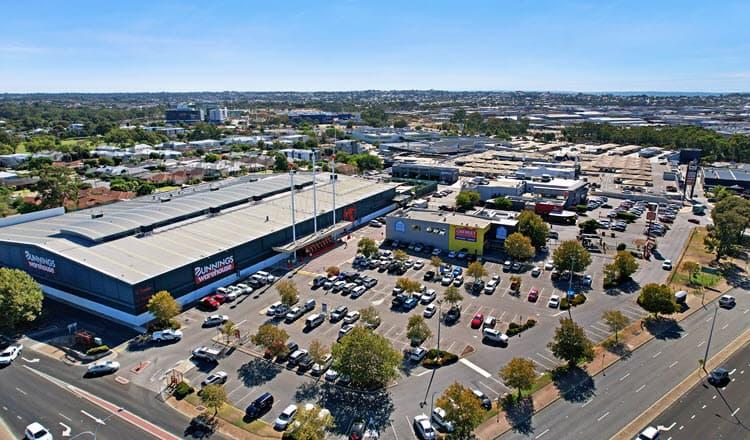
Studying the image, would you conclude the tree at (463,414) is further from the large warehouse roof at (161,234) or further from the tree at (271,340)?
the large warehouse roof at (161,234)

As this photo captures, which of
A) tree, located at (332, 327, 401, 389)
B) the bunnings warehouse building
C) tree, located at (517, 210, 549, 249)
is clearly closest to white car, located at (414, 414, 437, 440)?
tree, located at (332, 327, 401, 389)

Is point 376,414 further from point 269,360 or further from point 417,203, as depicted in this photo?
point 417,203

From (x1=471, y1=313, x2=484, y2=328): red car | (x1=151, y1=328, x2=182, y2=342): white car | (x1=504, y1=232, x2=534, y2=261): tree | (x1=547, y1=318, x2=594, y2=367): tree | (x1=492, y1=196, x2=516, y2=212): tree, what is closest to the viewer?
(x1=547, y1=318, x2=594, y2=367): tree

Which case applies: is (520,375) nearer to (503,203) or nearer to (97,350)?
(97,350)

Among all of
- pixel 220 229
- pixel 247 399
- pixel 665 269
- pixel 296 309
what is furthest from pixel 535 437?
pixel 220 229

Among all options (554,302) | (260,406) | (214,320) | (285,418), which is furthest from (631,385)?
(214,320)

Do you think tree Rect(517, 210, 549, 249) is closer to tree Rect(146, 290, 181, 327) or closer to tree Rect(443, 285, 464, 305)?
tree Rect(443, 285, 464, 305)
